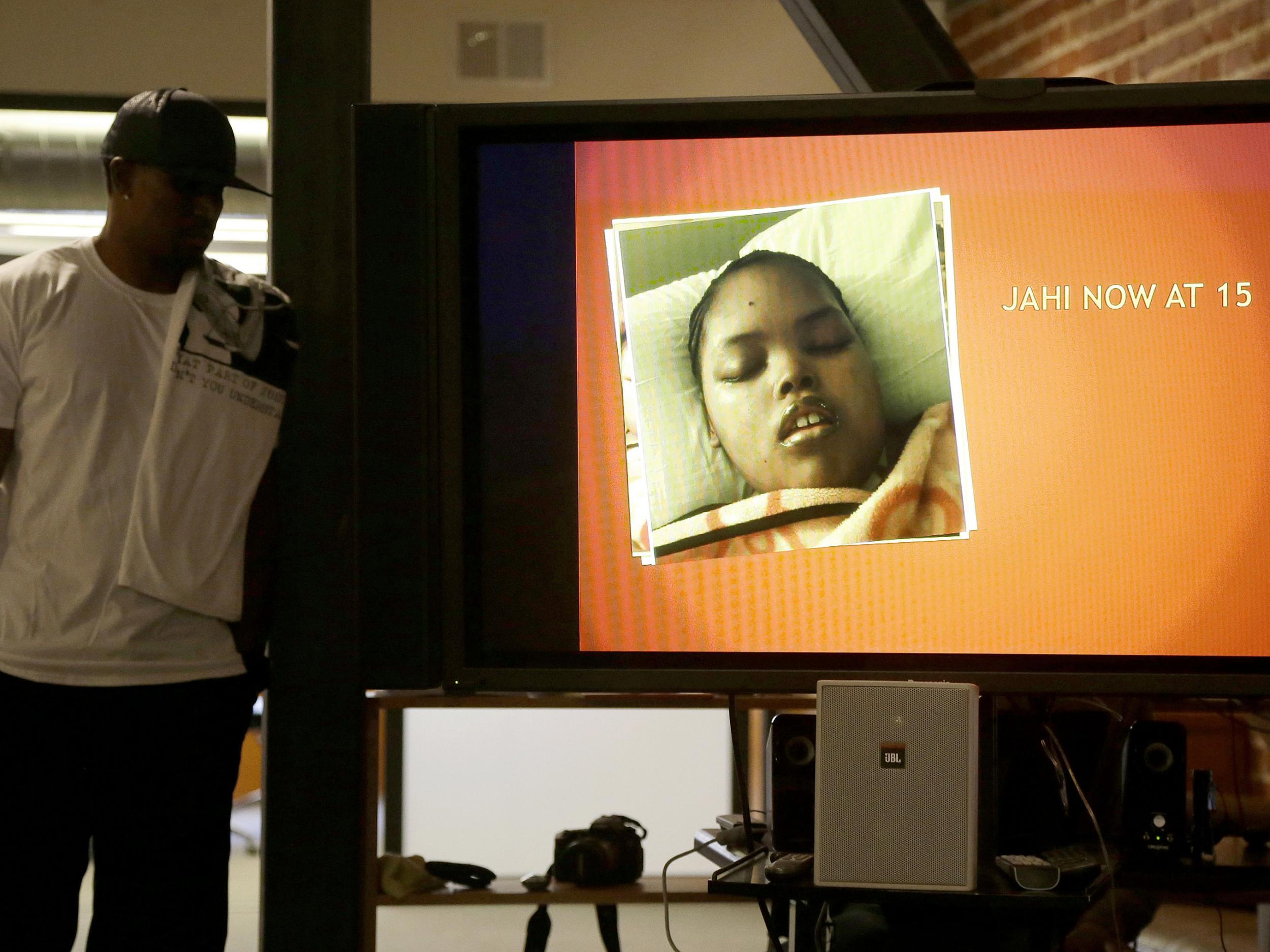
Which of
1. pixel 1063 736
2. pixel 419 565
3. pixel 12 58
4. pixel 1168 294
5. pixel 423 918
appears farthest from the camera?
pixel 12 58

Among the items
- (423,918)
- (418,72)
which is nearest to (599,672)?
(423,918)

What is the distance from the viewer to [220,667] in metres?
1.52

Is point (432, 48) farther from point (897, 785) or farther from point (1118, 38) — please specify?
point (897, 785)

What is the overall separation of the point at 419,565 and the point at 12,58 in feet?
10.8

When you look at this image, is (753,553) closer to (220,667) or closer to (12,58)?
(220,667)

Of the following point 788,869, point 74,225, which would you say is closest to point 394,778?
point 74,225

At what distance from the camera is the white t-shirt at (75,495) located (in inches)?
57.9

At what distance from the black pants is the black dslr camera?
27.3 inches

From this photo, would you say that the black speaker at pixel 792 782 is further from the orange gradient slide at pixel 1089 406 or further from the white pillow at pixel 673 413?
the white pillow at pixel 673 413

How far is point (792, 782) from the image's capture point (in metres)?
1.38

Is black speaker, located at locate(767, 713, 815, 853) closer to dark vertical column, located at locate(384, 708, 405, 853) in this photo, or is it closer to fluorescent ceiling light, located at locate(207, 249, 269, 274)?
dark vertical column, located at locate(384, 708, 405, 853)

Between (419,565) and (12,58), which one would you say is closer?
(419,565)

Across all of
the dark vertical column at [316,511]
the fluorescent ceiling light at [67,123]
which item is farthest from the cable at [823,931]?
the fluorescent ceiling light at [67,123]

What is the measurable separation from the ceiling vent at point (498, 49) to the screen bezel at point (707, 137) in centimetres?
265
